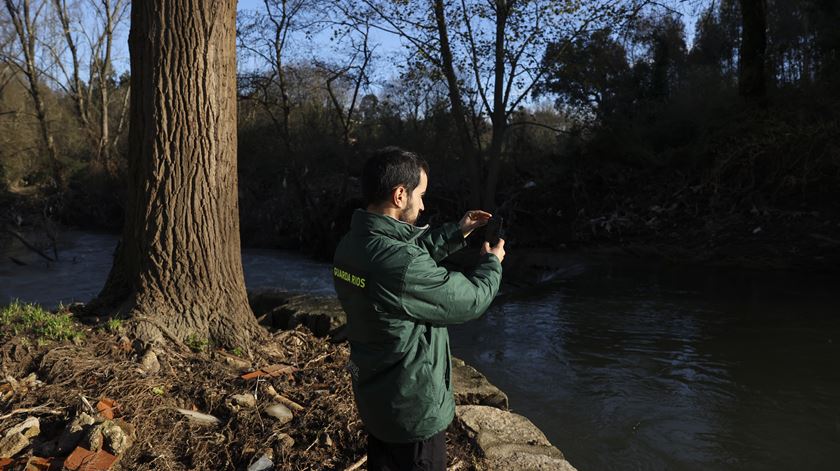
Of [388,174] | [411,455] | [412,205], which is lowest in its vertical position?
[411,455]

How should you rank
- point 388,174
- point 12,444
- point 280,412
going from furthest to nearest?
point 280,412 < point 12,444 < point 388,174

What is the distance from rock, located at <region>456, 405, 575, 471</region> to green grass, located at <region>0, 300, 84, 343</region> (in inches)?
107

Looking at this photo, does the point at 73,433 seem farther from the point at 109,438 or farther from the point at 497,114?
the point at 497,114

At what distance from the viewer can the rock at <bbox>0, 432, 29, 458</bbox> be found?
3047 millimetres

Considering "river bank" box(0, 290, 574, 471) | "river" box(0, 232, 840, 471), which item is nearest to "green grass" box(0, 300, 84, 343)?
"river bank" box(0, 290, 574, 471)

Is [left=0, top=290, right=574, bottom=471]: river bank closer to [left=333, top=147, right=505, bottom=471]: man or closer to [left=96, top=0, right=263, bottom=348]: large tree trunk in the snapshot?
[left=96, top=0, right=263, bottom=348]: large tree trunk

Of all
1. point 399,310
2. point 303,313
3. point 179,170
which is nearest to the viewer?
point 399,310

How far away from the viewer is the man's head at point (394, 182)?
2.25m

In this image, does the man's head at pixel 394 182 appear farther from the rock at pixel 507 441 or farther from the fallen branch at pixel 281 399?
the fallen branch at pixel 281 399

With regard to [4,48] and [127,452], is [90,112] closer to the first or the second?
[4,48]

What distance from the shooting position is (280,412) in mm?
3580

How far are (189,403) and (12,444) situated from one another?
873 mm

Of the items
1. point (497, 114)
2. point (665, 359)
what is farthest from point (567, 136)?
point (665, 359)

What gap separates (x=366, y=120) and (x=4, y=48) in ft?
51.9
